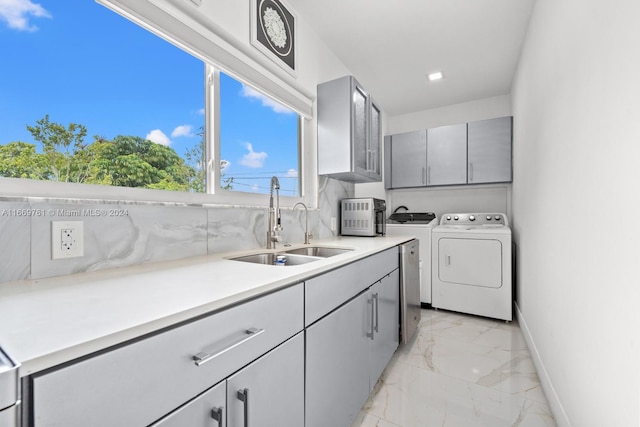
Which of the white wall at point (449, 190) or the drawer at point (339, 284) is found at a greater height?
the white wall at point (449, 190)

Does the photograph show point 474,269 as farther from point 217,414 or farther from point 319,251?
point 217,414

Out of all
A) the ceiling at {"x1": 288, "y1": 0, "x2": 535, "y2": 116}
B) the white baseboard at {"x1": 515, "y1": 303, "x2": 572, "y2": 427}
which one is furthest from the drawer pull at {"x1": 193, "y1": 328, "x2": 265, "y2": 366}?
the ceiling at {"x1": 288, "y1": 0, "x2": 535, "y2": 116}

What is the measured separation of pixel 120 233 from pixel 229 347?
2.27 ft

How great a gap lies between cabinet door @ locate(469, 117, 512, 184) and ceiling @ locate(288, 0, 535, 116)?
48cm

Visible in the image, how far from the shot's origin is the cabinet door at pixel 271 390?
29.2 inches

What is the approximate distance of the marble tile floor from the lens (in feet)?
4.89

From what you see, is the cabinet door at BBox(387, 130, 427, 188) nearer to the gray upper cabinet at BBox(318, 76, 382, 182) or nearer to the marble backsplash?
the gray upper cabinet at BBox(318, 76, 382, 182)

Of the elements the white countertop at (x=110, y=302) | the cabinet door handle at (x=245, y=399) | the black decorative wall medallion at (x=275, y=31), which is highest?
the black decorative wall medallion at (x=275, y=31)

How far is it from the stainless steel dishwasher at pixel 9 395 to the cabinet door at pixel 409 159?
147 inches

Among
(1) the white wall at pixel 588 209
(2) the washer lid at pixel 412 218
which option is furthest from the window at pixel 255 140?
(2) the washer lid at pixel 412 218

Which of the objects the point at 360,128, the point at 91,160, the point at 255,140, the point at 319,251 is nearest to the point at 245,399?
the point at 91,160

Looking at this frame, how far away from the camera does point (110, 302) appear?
660mm

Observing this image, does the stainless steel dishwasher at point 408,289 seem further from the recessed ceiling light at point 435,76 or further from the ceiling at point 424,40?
the recessed ceiling light at point 435,76

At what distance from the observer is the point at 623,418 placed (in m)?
0.82
